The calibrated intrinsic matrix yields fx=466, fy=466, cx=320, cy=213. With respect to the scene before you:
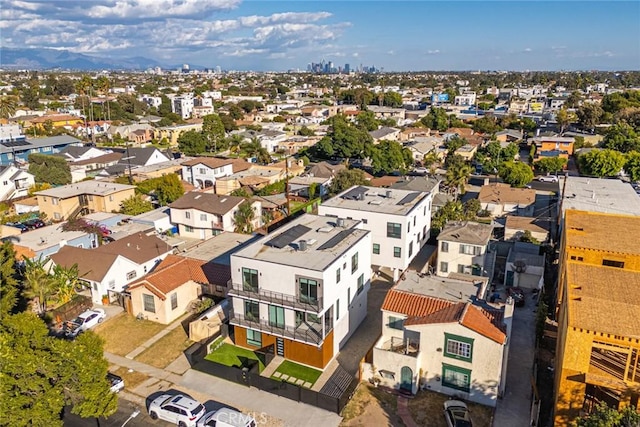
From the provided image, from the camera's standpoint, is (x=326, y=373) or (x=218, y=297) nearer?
(x=326, y=373)

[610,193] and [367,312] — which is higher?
[610,193]

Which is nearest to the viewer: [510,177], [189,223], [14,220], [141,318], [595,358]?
[595,358]

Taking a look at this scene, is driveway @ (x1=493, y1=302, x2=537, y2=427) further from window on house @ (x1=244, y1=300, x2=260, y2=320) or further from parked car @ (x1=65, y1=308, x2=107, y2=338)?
parked car @ (x1=65, y1=308, x2=107, y2=338)

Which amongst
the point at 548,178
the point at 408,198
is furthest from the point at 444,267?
the point at 548,178

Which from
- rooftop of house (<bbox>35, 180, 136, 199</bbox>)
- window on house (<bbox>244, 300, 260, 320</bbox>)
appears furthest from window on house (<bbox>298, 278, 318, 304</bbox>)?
rooftop of house (<bbox>35, 180, 136, 199</bbox>)

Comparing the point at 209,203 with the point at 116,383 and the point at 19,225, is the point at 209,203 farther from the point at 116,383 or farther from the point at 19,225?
the point at 116,383

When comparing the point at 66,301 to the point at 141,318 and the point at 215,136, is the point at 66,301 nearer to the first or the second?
the point at 141,318

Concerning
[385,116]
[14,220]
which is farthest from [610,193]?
[385,116]

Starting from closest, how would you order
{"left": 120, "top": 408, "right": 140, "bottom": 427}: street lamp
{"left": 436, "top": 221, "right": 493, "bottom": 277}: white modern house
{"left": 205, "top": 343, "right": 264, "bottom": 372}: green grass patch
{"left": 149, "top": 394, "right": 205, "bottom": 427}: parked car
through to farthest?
{"left": 149, "top": 394, "right": 205, "bottom": 427}: parked car
{"left": 120, "top": 408, "right": 140, "bottom": 427}: street lamp
{"left": 205, "top": 343, "right": 264, "bottom": 372}: green grass patch
{"left": 436, "top": 221, "right": 493, "bottom": 277}: white modern house
